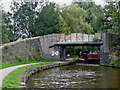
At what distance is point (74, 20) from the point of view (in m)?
31.4

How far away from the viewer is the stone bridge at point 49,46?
1988 centimetres

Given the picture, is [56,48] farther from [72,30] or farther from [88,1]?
[88,1]

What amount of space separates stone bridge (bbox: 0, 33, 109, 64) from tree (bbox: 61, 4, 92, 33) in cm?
765

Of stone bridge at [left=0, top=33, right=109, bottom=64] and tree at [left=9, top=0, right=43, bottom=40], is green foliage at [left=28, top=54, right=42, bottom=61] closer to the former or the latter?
stone bridge at [left=0, top=33, right=109, bottom=64]

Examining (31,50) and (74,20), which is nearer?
(31,50)

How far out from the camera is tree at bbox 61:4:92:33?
31475 millimetres

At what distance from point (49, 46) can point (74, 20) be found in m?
8.90

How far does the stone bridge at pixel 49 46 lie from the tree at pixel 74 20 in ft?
25.1

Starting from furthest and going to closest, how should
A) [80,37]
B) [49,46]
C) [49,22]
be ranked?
[49,22]
[49,46]
[80,37]

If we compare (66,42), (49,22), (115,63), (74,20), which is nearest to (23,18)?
(49,22)

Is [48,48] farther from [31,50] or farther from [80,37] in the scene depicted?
[80,37]

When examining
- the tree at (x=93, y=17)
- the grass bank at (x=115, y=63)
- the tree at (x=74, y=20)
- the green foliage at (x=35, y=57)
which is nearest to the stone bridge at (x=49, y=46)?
the green foliage at (x=35, y=57)

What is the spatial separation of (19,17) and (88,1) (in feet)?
45.7

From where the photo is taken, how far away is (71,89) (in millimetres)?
8688
